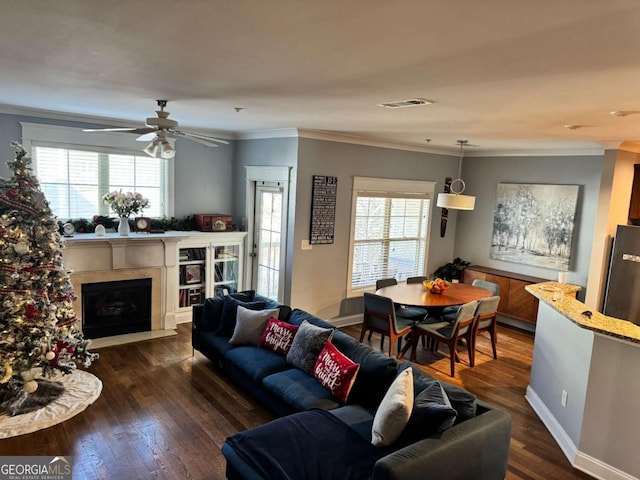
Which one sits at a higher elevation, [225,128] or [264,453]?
[225,128]

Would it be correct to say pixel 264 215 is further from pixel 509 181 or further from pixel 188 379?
pixel 509 181

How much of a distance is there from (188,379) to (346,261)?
8.86 ft

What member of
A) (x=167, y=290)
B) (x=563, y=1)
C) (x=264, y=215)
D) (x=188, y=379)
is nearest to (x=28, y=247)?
(x=188, y=379)

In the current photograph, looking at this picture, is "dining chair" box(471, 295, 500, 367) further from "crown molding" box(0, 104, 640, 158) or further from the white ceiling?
"crown molding" box(0, 104, 640, 158)

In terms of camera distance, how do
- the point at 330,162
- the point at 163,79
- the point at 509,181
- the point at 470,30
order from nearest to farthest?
1. the point at 470,30
2. the point at 163,79
3. the point at 330,162
4. the point at 509,181

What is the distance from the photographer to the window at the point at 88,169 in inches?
206

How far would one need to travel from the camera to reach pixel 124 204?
5.46m

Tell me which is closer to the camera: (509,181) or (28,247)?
(28,247)

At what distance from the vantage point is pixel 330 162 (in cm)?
580

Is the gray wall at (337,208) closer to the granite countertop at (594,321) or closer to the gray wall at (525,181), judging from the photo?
the gray wall at (525,181)

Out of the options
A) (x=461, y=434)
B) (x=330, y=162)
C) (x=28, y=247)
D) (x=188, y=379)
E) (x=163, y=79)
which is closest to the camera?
(x=461, y=434)

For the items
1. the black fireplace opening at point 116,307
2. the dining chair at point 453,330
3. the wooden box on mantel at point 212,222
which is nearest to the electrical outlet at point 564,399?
the dining chair at point 453,330

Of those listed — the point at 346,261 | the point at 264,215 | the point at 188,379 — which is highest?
the point at 264,215

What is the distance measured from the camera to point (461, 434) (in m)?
2.54
